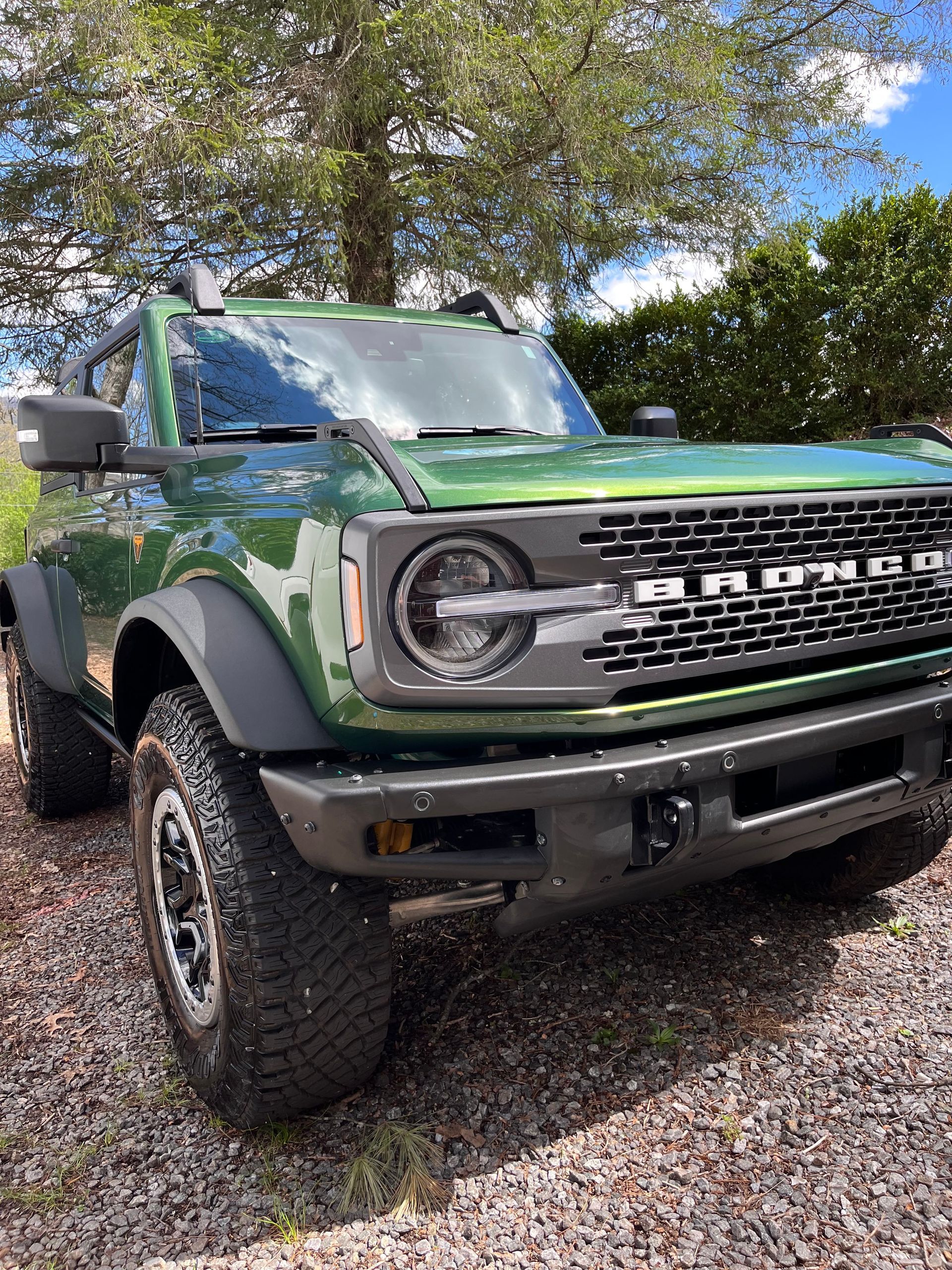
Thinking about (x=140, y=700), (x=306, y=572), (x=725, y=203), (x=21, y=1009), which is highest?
(x=725, y=203)

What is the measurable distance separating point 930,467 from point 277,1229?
92.7 inches

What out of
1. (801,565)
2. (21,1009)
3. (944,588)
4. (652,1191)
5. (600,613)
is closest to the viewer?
(600,613)

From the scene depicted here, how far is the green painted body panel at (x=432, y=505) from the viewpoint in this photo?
6.05 feet

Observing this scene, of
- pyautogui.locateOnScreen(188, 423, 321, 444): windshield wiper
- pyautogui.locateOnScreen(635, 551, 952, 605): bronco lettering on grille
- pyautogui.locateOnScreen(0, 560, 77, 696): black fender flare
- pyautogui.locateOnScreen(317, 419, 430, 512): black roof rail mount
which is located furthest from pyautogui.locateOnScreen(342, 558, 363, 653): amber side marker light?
pyautogui.locateOnScreen(0, 560, 77, 696): black fender flare

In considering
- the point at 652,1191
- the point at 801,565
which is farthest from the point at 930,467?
the point at 652,1191

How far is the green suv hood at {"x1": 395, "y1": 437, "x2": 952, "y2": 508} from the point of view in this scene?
6.19 feet

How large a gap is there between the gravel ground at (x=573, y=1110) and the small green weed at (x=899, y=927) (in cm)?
2

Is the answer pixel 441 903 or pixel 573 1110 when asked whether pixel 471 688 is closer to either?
pixel 441 903

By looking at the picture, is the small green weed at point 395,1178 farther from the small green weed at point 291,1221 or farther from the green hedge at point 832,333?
the green hedge at point 832,333

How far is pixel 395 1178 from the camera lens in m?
2.04

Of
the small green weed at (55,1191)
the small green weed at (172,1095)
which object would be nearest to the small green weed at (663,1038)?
the small green weed at (172,1095)

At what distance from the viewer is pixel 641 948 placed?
294 cm

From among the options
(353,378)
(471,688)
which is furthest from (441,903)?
(353,378)

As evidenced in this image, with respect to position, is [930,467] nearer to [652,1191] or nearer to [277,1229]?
[652,1191]
